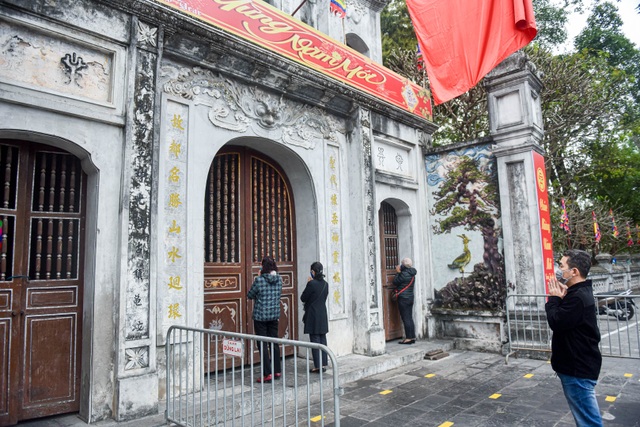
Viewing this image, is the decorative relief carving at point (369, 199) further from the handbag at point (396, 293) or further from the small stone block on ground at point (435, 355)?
the small stone block on ground at point (435, 355)

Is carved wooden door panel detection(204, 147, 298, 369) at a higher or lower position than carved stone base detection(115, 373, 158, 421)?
higher

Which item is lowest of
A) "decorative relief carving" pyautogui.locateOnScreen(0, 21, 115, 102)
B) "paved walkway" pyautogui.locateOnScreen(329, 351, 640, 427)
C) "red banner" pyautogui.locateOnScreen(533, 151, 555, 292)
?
"paved walkway" pyautogui.locateOnScreen(329, 351, 640, 427)

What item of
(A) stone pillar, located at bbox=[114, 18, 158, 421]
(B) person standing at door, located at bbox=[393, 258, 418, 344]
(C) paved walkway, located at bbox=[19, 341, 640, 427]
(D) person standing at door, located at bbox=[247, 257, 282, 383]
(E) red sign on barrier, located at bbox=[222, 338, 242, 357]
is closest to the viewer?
(E) red sign on barrier, located at bbox=[222, 338, 242, 357]

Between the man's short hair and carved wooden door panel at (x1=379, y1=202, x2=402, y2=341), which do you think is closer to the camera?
the man's short hair

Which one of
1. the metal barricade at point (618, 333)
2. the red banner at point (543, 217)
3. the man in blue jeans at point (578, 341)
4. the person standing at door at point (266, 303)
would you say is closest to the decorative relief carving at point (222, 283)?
the person standing at door at point (266, 303)

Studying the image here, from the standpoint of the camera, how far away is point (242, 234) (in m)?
6.66

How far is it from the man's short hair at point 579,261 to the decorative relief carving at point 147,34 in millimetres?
4949

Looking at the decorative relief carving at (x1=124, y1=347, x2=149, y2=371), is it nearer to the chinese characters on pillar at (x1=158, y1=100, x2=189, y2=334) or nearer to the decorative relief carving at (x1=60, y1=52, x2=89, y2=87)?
the chinese characters on pillar at (x1=158, y1=100, x2=189, y2=334)

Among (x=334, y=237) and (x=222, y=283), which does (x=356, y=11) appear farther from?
(x=222, y=283)

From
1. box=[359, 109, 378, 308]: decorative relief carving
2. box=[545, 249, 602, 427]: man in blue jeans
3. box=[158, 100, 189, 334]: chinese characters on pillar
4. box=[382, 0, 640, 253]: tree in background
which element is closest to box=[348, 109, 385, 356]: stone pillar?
box=[359, 109, 378, 308]: decorative relief carving

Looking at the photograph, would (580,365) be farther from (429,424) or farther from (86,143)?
(86,143)

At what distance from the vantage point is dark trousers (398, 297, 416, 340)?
846cm

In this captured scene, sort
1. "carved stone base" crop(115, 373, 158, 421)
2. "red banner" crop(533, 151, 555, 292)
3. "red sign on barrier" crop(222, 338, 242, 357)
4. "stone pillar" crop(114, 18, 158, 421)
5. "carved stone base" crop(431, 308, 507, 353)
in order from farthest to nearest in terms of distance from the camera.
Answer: "carved stone base" crop(431, 308, 507, 353), "red banner" crop(533, 151, 555, 292), "stone pillar" crop(114, 18, 158, 421), "carved stone base" crop(115, 373, 158, 421), "red sign on barrier" crop(222, 338, 242, 357)

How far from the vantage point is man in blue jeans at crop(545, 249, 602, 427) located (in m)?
3.15
